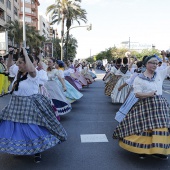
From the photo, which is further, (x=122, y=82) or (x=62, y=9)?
(x=62, y=9)

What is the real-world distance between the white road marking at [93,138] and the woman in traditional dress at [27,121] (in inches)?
51.3

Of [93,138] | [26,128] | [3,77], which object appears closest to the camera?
[26,128]

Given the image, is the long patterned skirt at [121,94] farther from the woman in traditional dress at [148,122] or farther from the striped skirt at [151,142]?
the striped skirt at [151,142]

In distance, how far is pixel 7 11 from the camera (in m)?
49.7

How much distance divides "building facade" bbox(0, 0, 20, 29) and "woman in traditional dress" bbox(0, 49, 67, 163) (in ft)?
138

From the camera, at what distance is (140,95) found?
169 inches

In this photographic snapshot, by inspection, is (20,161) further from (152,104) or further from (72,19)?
(72,19)

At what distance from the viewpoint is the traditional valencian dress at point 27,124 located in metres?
4.05

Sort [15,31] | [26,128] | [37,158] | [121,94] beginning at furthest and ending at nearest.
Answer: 1. [15,31]
2. [121,94]
3. [37,158]
4. [26,128]

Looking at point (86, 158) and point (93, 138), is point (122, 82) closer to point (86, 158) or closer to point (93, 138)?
point (93, 138)

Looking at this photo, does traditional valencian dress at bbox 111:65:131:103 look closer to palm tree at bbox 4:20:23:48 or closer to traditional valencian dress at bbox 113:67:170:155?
traditional valencian dress at bbox 113:67:170:155

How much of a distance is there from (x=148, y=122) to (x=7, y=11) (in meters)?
49.2

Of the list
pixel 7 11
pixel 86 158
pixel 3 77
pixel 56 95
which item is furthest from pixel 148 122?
pixel 7 11

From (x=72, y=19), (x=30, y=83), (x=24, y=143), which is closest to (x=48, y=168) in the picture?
(x=24, y=143)
